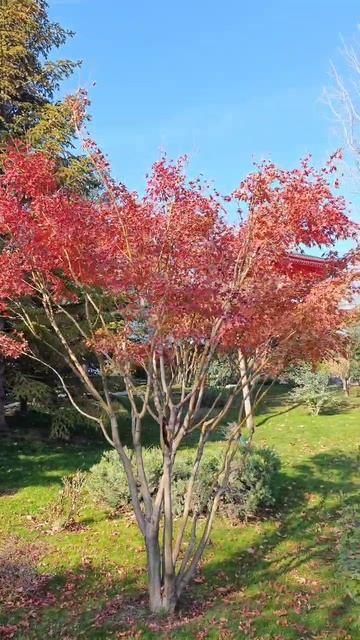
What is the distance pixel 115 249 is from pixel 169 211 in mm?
597

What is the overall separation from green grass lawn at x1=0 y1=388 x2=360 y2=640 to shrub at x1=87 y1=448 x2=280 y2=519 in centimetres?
22

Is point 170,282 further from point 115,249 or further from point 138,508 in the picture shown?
point 138,508

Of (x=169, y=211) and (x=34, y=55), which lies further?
(x=34, y=55)

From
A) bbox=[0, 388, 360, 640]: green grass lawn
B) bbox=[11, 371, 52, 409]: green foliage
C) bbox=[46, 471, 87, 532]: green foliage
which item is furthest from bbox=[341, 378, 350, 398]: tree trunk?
bbox=[46, 471, 87, 532]: green foliage

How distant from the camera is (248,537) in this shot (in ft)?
20.1

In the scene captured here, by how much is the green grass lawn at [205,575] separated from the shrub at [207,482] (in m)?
0.22

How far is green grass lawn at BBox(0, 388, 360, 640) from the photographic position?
4238mm

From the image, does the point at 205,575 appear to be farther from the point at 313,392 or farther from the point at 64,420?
the point at 313,392

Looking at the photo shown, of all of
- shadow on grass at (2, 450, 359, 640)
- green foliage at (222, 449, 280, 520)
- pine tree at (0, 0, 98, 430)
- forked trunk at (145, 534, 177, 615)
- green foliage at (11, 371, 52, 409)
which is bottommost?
shadow on grass at (2, 450, 359, 640)

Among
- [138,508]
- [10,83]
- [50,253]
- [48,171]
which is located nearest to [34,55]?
[10,83]

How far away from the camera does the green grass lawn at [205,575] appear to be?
4.24m

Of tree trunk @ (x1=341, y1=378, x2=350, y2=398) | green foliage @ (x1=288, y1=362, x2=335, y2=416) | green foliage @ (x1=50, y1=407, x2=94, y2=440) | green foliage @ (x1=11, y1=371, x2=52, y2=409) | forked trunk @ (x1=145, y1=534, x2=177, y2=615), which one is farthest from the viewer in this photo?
tree trunk @ (x1=341, y1=378, x2=350, y2=398)

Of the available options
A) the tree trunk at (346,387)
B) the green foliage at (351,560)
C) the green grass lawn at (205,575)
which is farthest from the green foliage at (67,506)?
the tree trunk at (346,387)

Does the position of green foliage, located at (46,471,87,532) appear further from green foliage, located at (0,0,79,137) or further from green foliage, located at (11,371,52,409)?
green foliage, located at (0,0,79,137)
